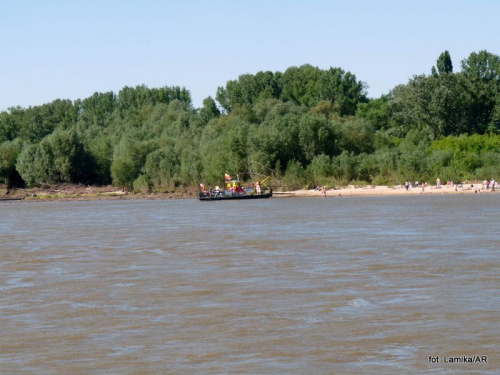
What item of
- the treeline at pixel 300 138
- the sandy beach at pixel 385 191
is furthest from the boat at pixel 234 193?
the treeline at pixel 300 138

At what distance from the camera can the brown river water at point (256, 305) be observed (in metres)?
13.3

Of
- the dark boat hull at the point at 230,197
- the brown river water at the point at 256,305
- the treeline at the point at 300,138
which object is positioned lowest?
the brown river water at the point at 256,305

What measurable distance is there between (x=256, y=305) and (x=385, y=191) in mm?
66491

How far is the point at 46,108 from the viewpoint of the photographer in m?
164

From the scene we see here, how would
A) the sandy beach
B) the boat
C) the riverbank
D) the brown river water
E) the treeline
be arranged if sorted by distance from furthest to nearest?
the riverbank, the treeline, the boat, the sandy beach, the brown river water

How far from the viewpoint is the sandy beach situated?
78688mm

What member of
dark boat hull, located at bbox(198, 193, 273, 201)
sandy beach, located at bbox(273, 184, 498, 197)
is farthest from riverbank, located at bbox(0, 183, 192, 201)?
sandy beach, located at bbox(273, 184, 498, 197)

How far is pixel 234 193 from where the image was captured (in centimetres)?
8588

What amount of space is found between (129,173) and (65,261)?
78502mm

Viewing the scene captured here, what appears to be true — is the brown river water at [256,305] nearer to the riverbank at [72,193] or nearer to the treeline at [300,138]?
the treeline at [300,138]

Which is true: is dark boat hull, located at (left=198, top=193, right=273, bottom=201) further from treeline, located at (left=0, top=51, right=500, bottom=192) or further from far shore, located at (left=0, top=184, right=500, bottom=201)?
treeline, located at (left=0, top=51, right=500, bottom=192)

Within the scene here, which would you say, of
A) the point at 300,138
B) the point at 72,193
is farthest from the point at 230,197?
the point at 72,193

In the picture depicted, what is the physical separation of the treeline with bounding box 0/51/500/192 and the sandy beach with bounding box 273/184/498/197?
2347mm

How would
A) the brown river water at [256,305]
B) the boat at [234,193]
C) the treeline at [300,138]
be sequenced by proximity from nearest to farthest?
the brown river water at [256,305] → the boat at [234,193] → the treeline at [300,138]
